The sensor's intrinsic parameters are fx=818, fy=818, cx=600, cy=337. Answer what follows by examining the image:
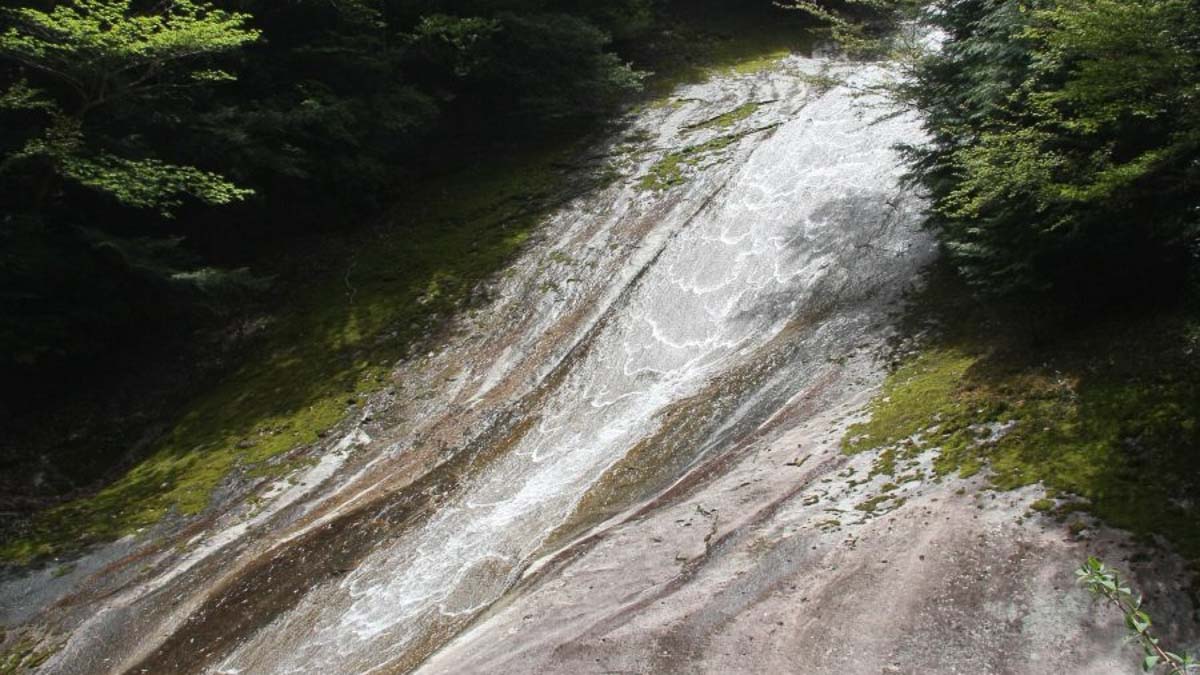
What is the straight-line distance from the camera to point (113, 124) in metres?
11.8

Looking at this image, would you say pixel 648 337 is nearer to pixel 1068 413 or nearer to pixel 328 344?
pixel 328 344

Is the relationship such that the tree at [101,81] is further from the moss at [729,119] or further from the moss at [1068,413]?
the moss at [729,119]

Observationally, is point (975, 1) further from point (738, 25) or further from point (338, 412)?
point (738, 25)

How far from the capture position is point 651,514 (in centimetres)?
721

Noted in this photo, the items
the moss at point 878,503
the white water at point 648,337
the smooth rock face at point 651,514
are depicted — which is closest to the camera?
the smooth rock face at point 651,514

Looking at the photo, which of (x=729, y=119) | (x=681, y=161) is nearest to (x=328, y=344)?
(x=681, y=161)

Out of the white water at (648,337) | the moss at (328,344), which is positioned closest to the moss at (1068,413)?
the white water at (648,337)

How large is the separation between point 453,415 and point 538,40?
29.7 ft

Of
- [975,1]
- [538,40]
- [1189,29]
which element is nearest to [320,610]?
[1189,29]

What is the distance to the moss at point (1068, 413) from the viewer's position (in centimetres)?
537

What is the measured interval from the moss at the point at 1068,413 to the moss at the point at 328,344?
7.17 meters

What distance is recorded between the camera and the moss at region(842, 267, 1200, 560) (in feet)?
17.6

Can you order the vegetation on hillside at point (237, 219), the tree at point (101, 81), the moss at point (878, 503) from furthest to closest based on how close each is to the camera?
the vegetation on hillside at point (237, 219)
the tree at point (101, 81)
the moss at point (878, 503)

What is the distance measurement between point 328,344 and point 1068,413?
Result: 996 cm
